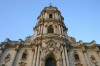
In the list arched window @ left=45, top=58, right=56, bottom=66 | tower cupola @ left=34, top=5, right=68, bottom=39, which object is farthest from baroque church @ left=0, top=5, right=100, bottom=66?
tower cupola @ left=34, top=5, right=68, bottom=39

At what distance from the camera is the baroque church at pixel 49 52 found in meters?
27.1

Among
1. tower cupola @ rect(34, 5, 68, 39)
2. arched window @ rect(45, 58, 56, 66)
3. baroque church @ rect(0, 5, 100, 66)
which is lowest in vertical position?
arched window @ rect(45, 58, 56, 66)

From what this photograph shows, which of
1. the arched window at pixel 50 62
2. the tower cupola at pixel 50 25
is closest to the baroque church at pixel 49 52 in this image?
the arched window at pixel 50 62

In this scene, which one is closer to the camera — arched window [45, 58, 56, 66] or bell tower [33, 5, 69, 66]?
bell tower [33, 5, 69, 66]

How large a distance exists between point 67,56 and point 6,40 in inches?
452

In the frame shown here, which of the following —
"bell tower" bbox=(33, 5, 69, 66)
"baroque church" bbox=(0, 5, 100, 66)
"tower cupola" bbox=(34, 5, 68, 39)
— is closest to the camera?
"bell tower" bbox=(33, 5, 69, 66)

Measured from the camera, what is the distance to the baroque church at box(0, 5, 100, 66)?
27147 millimetres

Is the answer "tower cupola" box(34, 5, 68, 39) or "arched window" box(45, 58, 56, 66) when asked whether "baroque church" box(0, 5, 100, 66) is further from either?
"tower cupola" box(34, 5, 68, 39)

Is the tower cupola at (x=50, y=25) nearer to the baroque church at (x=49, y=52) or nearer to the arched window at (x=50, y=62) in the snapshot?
the baroque church at (x=49, y=52)

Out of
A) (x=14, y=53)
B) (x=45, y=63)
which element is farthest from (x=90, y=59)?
(x=14, y=53)

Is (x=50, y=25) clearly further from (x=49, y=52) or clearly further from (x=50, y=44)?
(x=49, y=52)

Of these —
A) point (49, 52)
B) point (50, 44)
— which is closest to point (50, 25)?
point (50, 44)

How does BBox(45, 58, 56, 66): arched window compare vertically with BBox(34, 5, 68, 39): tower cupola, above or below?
below

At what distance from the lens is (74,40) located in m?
34.4
